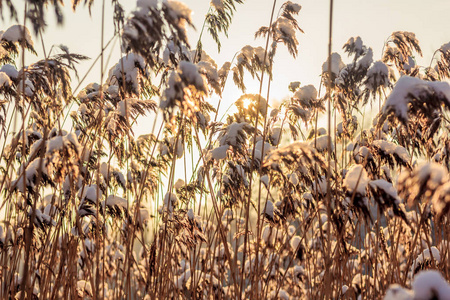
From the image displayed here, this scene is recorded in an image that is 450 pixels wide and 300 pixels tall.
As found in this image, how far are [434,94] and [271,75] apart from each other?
146 centimetres

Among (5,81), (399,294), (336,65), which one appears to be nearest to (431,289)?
(399,294)

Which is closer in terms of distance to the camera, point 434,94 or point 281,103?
point 434,94

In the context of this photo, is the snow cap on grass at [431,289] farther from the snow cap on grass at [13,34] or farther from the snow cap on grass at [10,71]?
the snow cap on grass at [13,34]

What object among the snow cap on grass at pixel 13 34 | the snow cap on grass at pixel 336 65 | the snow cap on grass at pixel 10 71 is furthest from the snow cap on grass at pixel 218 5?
the snow cap on grass at pixel 10 71

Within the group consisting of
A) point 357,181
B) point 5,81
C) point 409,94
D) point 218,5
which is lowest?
point 357,181

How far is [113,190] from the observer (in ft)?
11.9

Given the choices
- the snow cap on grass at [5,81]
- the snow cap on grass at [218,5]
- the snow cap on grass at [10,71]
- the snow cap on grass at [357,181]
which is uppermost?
the snow cap on grass at [218,5]

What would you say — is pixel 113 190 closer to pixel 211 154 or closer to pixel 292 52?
pixel 211 154

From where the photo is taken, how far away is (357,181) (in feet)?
5.51

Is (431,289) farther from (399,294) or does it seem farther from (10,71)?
(10,71)

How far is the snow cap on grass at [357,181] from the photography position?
1693mm

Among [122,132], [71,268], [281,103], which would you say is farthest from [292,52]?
[71,268]

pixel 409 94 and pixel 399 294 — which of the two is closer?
pixel 399 294

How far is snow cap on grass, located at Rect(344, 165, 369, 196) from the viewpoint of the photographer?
5.56 feet
